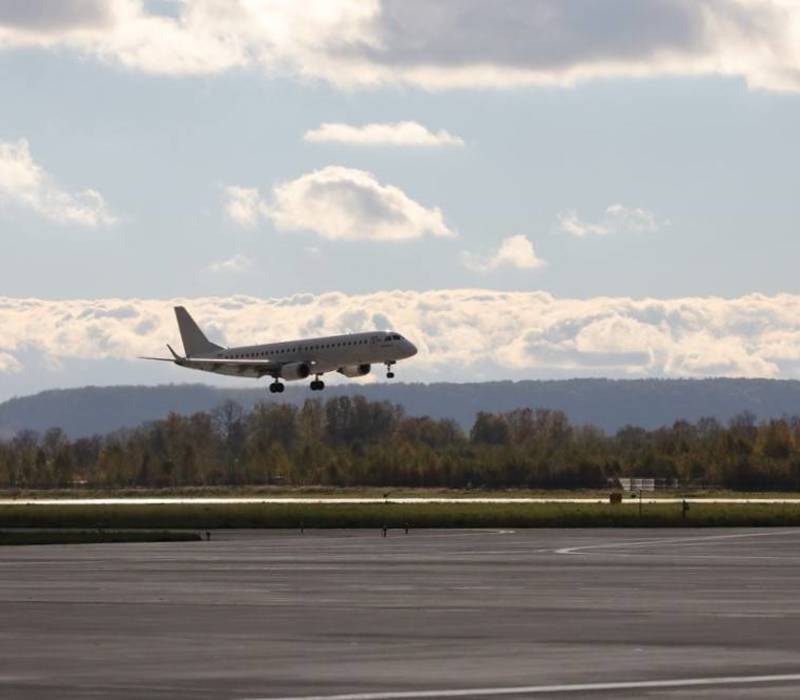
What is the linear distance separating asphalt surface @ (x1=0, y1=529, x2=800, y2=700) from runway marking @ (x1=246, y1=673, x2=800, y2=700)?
39mm

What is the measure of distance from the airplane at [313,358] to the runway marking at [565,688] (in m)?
110

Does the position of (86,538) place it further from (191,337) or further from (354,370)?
(191,337)

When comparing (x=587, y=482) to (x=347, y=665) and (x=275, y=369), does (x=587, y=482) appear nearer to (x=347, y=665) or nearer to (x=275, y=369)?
(x=275, y=369)

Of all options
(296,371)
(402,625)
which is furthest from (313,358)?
(402,625)

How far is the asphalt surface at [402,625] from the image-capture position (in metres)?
26.8

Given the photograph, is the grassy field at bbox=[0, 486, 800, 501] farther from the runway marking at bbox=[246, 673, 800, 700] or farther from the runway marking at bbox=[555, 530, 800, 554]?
the runway marking at bbox=[246, 673, 800, 700]

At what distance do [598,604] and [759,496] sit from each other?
4879 inches

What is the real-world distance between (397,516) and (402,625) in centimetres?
7434

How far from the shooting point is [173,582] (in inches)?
1944

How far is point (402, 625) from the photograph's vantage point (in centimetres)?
3609

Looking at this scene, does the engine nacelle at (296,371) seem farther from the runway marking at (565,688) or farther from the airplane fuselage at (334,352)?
the runway marking at (565,688)

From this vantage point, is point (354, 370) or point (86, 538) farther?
point (354, 370)

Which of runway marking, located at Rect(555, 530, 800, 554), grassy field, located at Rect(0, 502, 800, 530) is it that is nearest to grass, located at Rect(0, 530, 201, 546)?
grassy field, located at Rect(0, 502, 800, 530)

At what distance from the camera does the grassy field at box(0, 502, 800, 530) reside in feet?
335
